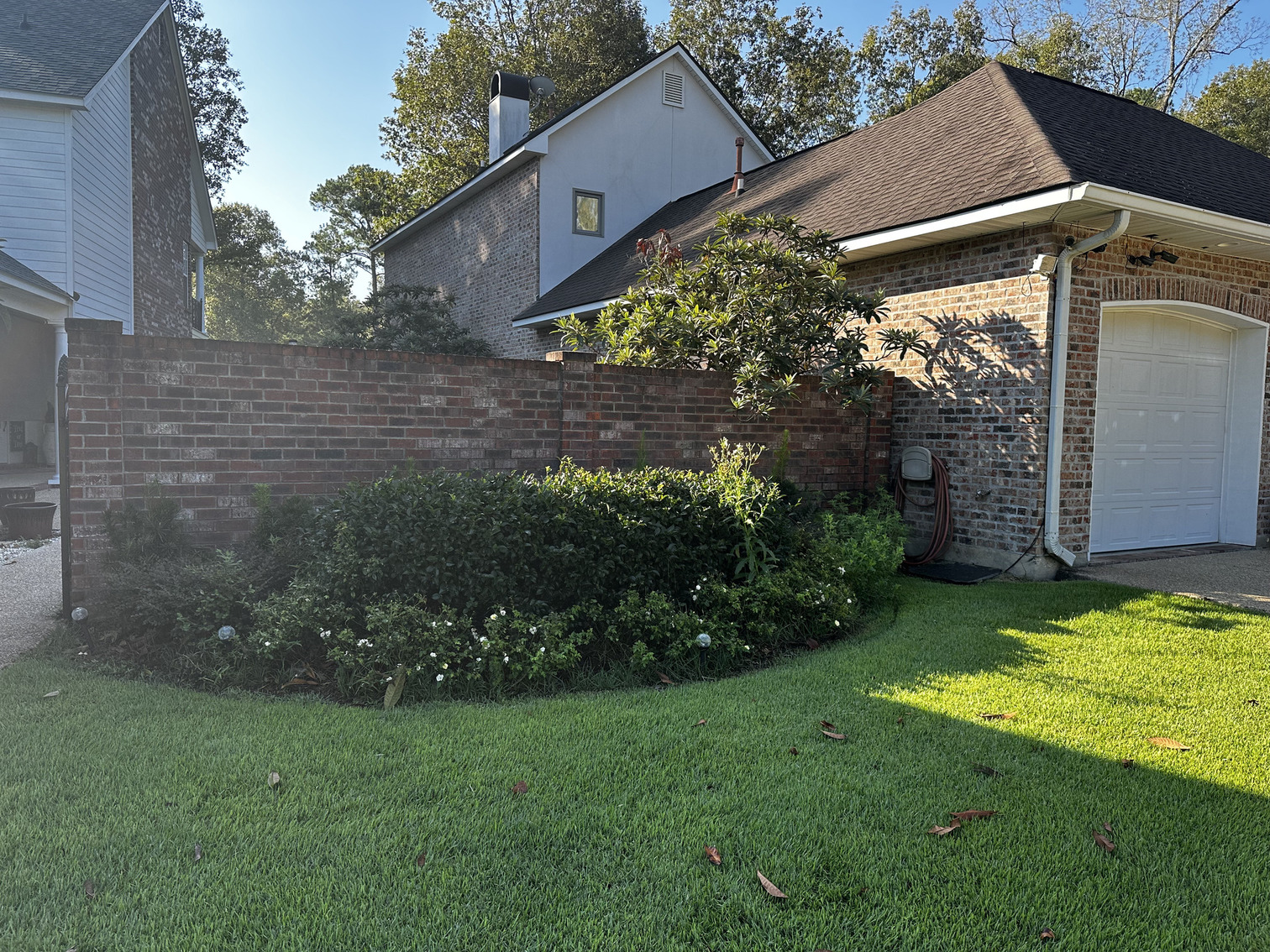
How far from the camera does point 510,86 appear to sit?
18766 mm

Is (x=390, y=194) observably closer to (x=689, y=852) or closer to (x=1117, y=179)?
(x=1117, y=179)

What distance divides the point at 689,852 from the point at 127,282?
53.2 ft

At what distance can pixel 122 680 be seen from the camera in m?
3.94

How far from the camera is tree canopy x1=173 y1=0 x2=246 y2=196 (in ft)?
92.0

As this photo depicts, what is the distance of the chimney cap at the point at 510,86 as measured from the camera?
1872 centimetres

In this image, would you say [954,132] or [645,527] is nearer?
[645,527]

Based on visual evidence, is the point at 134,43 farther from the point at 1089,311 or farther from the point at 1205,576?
the point at 1205,576

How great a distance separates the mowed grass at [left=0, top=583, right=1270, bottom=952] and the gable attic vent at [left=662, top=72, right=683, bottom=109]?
15.2 metres

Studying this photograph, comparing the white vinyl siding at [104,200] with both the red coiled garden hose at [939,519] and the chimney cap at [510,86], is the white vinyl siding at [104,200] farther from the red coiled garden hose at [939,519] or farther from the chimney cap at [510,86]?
the red coiled garden hose at [939,519]

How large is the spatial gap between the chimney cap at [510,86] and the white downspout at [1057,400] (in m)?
15.3

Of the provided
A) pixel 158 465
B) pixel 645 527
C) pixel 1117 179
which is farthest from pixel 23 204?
pixel 1117 179

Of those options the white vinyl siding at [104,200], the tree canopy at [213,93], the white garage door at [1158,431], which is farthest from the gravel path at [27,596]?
the tree canopy at [213,93]

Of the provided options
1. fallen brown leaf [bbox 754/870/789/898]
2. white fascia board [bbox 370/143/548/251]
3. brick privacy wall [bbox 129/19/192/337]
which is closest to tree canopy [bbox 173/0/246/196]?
brick privacy wall [bbox 129/19/192/337]

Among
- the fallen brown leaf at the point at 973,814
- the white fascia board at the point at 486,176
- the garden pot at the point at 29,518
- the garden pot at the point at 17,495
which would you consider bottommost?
the fallen brown leaf at the point at 973,814
